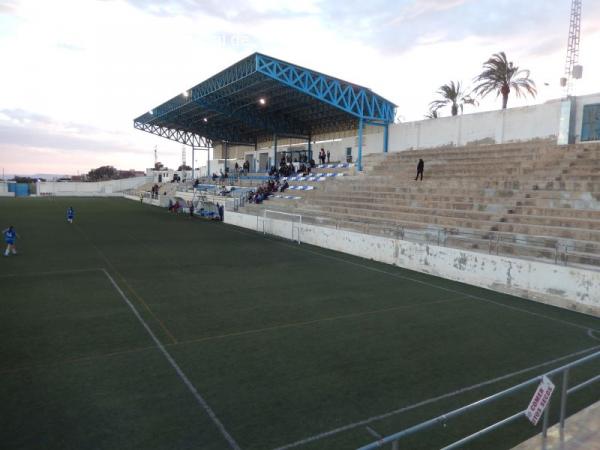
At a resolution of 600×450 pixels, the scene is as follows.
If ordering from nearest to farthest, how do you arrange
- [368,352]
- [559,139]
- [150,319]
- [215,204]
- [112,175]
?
[368,352]
[150,319]
[559,139]
[215,204]
[112,175]

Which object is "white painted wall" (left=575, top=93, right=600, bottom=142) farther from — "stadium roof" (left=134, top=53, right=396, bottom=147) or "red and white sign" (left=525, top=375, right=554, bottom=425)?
"red and white sign" (left=525, top=375, right=554, bottom=425)

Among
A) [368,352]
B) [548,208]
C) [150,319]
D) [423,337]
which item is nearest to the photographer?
[368,352]

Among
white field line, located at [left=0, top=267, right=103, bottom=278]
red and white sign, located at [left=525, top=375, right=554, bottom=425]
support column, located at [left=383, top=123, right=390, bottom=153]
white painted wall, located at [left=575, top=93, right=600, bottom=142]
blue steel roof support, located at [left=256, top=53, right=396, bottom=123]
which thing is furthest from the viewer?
support column, located at [left=383, top=123, right=390, bottom=153]

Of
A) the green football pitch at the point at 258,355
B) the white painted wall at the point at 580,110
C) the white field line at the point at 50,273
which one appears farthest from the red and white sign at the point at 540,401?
the white painted wall at the point at 580,110

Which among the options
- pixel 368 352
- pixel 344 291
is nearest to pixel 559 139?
pixel 344 291

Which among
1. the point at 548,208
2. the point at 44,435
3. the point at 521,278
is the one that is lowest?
the point at 44,435

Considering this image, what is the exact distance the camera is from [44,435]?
16.6 feet

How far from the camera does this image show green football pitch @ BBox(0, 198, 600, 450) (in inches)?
210

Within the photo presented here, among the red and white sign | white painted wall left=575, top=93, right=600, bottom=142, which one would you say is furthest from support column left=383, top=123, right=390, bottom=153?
the red and white sign

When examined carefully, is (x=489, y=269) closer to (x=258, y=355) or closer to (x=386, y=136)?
(x=258, y=355)

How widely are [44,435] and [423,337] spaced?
6589 mm

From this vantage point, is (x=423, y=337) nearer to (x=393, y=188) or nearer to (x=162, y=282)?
(x=162, y=282)

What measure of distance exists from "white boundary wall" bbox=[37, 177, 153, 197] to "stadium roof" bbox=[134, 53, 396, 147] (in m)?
26.1

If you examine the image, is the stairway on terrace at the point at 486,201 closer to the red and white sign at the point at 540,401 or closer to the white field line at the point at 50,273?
the red and white sign at the point at 540,401
